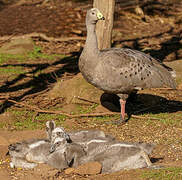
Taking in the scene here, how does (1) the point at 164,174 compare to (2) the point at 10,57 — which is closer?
(1) the point at 164,174

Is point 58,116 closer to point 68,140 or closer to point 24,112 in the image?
point 24,112

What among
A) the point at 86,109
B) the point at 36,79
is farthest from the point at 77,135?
the point at 36,79

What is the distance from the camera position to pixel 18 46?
15.3 m

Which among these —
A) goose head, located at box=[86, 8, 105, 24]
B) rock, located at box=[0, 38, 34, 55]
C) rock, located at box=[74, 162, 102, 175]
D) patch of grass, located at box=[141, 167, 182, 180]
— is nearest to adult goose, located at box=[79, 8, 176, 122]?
goose head, located at box=[86, 8, 105, 24]

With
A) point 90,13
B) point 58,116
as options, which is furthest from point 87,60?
point 58,116

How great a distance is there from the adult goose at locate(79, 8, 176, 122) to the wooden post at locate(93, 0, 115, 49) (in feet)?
4.48

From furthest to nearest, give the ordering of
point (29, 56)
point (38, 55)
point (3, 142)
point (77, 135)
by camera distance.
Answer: point (38, 55), point (29, 56), point (3, 142), point (77, 135)

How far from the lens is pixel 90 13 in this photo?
861 centimetres

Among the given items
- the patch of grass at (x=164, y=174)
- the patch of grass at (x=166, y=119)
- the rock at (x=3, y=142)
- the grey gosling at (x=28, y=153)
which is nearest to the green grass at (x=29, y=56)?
the patch of grass at (x=166, y=119)

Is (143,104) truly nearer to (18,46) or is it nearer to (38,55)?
(38,55)

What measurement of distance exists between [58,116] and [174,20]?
11.4 m

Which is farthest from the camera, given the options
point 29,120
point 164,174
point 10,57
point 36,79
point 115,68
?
point 10,57

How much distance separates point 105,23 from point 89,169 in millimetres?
4791

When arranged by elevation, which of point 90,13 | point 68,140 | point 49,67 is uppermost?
point 90,13
